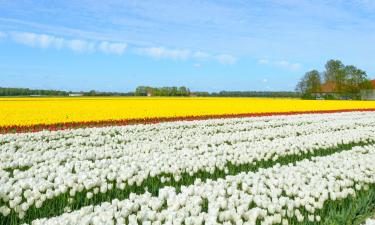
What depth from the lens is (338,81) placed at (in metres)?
91.5

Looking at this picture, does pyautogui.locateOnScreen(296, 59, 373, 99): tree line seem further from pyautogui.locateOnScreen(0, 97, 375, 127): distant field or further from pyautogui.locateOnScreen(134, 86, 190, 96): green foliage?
pyautogui.locateOnScreen(0, 97, 375, 127): distant field

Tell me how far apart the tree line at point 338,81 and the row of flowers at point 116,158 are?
230 ft

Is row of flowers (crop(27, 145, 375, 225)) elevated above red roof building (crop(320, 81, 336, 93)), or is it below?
below

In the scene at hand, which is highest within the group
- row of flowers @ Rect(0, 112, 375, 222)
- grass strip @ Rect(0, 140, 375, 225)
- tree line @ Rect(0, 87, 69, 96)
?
tree line @ Rect(0, 87, 69, 96)

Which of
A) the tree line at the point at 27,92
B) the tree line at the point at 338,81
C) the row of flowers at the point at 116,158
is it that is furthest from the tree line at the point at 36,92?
the row of flowers at the point at 116,158

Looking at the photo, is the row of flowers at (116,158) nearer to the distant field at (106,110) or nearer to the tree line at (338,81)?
the distant field at (106,110)

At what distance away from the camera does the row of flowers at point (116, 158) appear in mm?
7195

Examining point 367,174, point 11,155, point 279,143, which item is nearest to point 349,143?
point 279,143

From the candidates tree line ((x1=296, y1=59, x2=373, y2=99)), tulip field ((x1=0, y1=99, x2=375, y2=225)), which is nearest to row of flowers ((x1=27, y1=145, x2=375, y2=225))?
tulip field ((x1=0, y1=99, x2=375, y2=225))

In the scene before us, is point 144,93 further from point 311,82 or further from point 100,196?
point 100,196

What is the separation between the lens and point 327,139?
14422 mm

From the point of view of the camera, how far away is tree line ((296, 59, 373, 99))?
87750 mm

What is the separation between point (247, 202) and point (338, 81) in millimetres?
91404

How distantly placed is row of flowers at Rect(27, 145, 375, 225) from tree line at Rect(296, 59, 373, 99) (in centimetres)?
7740
